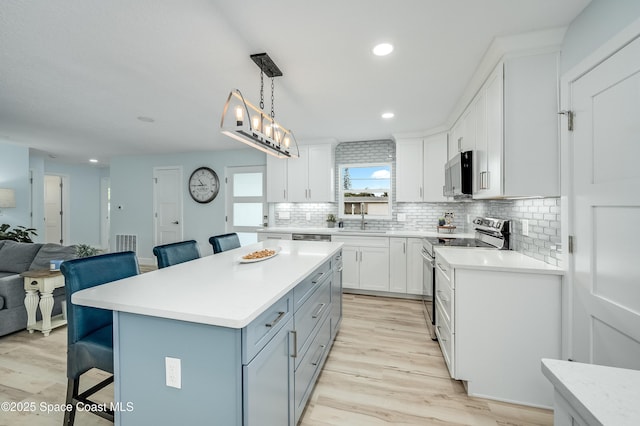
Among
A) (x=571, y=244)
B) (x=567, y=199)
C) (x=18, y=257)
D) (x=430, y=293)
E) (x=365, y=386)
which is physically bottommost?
(x=365, y=386)

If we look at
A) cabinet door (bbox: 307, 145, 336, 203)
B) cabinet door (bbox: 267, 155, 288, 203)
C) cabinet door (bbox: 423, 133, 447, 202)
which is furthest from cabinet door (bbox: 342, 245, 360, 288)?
cabinet door (bbox: 267, 155, 288, 203)

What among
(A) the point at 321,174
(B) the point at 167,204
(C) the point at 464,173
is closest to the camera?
(C) the point at 464,173

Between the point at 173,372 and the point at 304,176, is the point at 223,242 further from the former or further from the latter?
the point at 304,176

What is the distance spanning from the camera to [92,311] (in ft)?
5.11

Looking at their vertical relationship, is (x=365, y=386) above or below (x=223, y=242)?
below

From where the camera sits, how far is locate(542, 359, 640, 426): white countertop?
1.85ft

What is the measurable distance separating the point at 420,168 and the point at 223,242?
314cm

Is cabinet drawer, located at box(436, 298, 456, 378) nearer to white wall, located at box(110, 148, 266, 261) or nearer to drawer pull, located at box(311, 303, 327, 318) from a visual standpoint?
drawer pull, located at box(311, 303, 327, 318)

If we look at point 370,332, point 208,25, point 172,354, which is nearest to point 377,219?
point 370,332

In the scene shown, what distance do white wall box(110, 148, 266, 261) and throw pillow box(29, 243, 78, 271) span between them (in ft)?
8.43

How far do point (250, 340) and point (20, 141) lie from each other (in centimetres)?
651

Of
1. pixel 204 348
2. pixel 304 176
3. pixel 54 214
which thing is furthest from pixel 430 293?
pixel 54 214

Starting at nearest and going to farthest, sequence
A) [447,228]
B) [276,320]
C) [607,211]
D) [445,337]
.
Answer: [276,320] → [607,211] → [445,337] → [447,228]

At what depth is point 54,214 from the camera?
7160 mm
